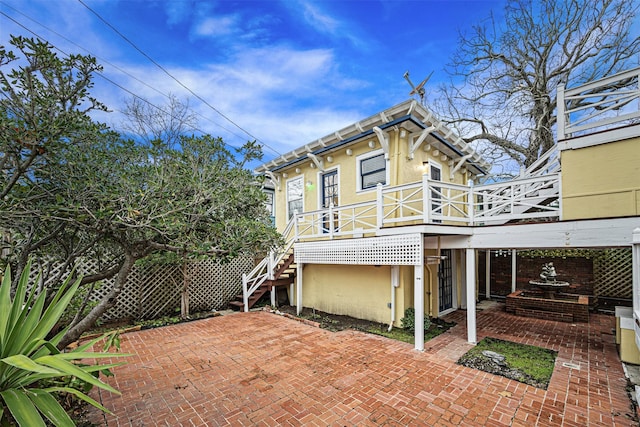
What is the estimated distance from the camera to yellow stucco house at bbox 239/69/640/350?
479 centimetres

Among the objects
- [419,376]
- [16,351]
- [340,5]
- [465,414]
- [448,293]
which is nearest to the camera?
[16,351]

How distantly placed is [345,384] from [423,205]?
12.4 ft

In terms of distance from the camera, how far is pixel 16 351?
192 centimetres

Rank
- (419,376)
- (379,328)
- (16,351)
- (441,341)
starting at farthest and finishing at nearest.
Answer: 1. (379,328)
2. (441,341)
3. (419,376)
4. (16,351)

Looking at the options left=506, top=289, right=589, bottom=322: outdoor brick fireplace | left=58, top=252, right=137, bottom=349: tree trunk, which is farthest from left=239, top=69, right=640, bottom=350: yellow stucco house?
left=58, top=252, right=137, bottom=349: tree trunk

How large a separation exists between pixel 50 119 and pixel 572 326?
1076cm

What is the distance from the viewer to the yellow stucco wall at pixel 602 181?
4570mm

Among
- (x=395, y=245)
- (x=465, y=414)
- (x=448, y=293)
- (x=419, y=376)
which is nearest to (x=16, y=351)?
(x=465, y=414)

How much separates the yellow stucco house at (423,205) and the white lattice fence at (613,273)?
3.82 m

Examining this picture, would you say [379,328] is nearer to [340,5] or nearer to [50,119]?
[50,119]

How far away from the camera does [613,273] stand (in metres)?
8.82

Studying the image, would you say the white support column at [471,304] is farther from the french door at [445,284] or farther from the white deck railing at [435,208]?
the french door at [445,284]

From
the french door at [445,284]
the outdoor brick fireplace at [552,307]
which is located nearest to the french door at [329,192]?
the french door at [445,284]

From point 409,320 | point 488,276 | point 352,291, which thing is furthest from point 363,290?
point 488,276
